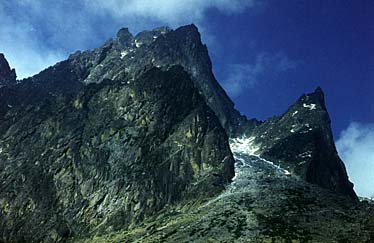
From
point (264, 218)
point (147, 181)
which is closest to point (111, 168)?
point (147, 181)

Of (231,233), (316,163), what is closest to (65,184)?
(231,233)

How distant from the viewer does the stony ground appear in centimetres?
10844

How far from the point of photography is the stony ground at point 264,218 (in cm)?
10844

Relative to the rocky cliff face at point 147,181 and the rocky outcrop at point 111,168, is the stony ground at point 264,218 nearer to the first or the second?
the rocky cliff face at point 147,181

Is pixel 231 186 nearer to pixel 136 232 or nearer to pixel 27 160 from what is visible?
pixel 136 232

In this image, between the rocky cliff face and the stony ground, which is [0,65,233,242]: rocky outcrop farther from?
the stony ground

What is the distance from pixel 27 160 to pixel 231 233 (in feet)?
330

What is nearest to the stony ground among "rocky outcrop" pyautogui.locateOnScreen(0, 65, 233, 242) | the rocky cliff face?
the rocky cliff face

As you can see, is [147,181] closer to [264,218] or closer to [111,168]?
[111,168]

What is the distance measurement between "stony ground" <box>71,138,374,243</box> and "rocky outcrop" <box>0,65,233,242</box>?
10604 millimetres

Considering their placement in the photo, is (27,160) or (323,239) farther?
(27,160)

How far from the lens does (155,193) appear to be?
522 ft

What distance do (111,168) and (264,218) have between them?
2630 inches

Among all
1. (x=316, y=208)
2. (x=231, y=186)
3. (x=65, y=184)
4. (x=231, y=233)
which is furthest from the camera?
(x=65, y=184)
